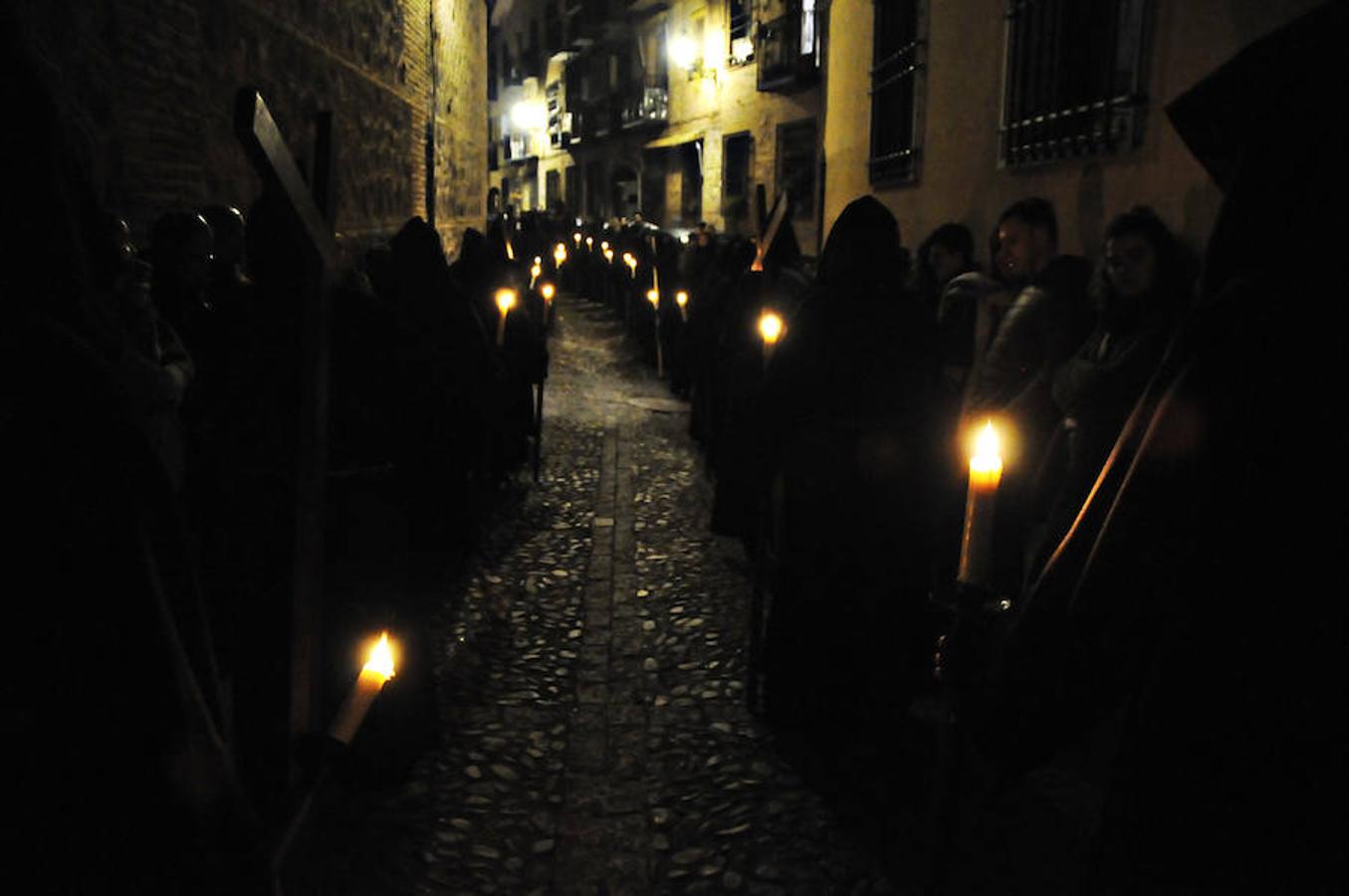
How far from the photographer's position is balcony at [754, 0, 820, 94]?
19.1m

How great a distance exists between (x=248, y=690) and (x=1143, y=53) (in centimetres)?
460

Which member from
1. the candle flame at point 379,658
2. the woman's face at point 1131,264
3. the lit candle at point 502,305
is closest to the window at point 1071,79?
the woman's face at point 1131,264

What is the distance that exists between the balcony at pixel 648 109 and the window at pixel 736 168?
487 centimetres

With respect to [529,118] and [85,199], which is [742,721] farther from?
[529,118]

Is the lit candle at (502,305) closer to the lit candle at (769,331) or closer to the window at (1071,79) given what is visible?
the lit candle at (769,331)

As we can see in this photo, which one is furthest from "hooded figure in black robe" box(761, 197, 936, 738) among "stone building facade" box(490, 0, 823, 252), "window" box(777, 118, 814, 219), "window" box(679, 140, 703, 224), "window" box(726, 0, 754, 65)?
"window" box(679, 140, 703, 224)

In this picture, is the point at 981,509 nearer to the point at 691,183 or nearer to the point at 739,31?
the point at 739,31

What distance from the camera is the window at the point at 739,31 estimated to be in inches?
895

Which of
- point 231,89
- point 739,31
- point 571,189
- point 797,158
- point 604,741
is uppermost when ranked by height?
point 739,31

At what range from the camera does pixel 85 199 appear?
146 cm

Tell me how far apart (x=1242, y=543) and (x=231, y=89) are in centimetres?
756

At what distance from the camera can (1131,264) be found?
3.92 m

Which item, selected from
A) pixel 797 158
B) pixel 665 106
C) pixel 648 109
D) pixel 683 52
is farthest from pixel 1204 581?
pixel 648 109

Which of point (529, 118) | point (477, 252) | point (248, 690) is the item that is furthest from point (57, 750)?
point (529, 118)
